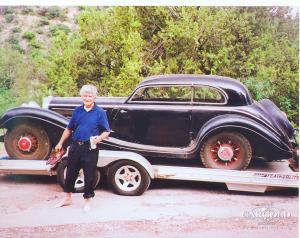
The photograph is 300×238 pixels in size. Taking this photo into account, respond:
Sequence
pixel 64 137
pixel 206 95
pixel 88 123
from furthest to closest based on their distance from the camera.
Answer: pixel 206 95 < pixel 64 137 < pixel 88 123

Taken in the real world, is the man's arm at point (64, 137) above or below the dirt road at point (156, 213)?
above

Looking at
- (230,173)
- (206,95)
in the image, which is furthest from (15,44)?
(230,173)

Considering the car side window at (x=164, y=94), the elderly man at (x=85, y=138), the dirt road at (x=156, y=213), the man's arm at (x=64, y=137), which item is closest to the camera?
the dirt road at (x=156, y=213)

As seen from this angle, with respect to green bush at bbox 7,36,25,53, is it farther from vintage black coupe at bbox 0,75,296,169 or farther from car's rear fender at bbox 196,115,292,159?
car's rear fender at bbox 196,115,292,159

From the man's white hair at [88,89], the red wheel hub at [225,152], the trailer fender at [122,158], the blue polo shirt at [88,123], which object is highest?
the man's white hair at [88,89]

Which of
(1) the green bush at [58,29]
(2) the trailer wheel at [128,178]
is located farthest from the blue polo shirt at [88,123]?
(1) the green bush at [58,29]

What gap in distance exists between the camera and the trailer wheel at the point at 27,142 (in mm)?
4930

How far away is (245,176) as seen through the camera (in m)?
4.82

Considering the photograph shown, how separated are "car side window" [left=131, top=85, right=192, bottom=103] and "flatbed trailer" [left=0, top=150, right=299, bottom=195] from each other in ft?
2.15

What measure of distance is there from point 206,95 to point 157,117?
60 cm

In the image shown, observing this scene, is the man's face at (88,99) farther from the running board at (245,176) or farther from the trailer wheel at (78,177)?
the running board at (245,176)

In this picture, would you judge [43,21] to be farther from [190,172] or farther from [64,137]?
[190,172]
